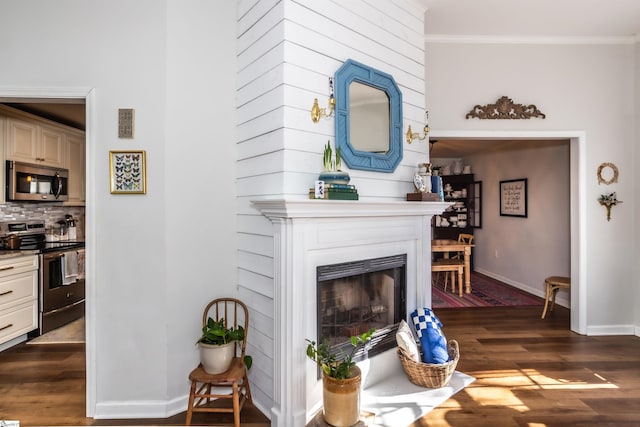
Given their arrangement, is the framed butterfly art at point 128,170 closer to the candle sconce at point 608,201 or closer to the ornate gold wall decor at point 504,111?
the ornate gold wall decor at point 504,111

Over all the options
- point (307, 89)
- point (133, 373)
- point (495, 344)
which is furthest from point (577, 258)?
point (133, 373)

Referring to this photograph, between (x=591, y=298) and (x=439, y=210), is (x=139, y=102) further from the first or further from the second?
(x=591, y=298)

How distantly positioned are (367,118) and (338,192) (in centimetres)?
74

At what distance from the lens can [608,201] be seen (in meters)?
3.94

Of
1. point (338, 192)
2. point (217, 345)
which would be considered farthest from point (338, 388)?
point (338, 192)

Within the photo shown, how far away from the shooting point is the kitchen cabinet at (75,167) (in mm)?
4820

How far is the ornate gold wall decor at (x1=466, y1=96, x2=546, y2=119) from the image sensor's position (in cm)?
392

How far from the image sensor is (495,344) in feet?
12.1

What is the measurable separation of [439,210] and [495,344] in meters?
1.61

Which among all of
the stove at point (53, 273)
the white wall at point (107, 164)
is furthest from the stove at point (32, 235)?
the white wall at point (107, 164)

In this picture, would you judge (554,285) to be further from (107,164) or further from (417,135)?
(107,164)

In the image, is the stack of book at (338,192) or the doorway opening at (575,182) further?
the doorway opening at (575,182)

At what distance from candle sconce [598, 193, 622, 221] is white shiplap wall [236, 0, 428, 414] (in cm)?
259

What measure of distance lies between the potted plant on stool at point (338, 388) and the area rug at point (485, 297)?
3.15 m
